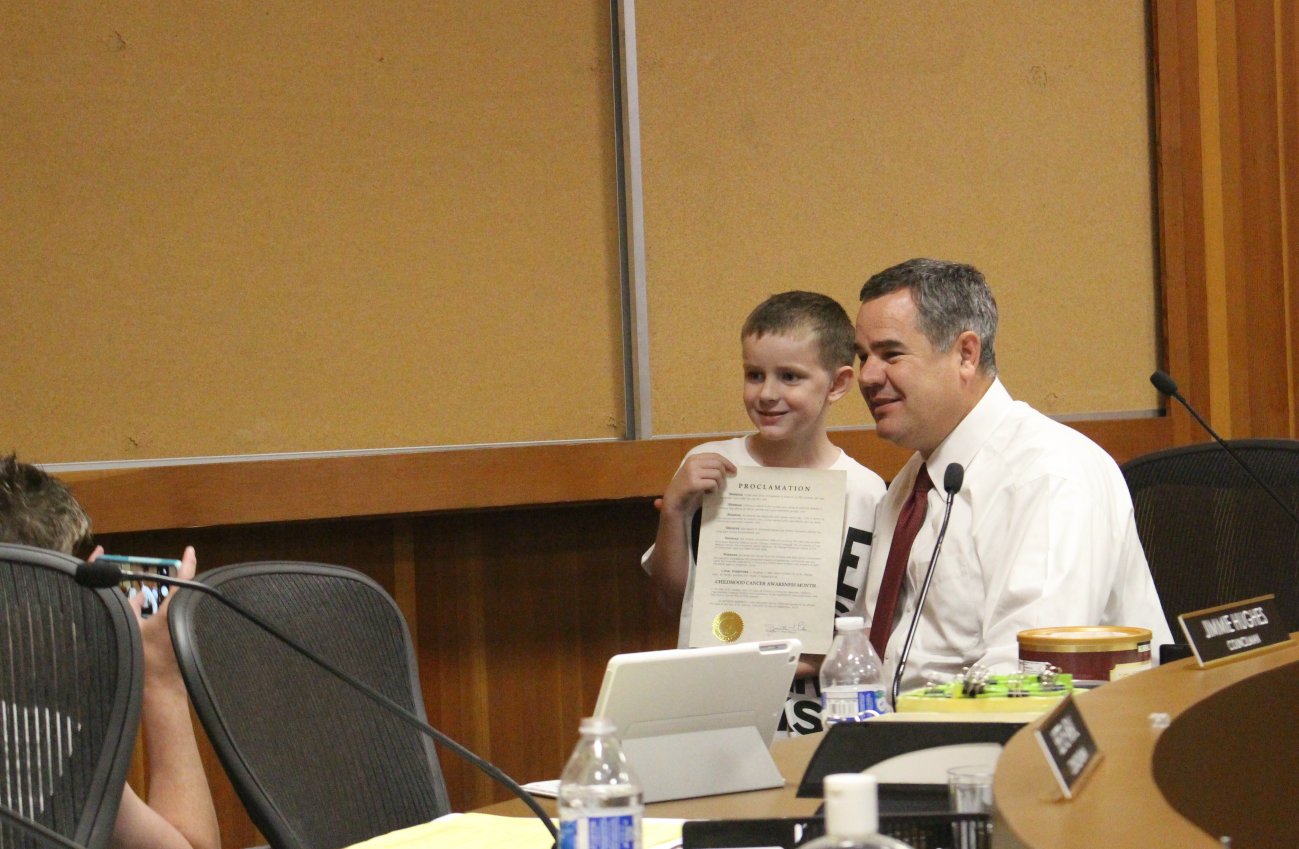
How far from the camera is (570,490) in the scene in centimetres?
340

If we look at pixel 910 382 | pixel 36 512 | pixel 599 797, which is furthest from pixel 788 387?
pixel 599 797

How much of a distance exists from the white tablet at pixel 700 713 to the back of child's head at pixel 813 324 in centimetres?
129

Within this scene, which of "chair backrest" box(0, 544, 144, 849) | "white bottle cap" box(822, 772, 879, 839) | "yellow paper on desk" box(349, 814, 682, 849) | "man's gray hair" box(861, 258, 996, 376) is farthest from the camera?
"man's gray hair" box(861, 258, 996, 376)

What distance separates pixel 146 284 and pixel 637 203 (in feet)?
3.99

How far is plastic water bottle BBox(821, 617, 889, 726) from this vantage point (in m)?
1.88

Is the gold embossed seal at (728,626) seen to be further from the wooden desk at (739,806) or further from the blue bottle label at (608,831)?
the blue bottle label at (608,831)

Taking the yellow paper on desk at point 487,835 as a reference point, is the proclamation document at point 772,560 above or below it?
above

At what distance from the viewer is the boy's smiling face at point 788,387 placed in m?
2.76

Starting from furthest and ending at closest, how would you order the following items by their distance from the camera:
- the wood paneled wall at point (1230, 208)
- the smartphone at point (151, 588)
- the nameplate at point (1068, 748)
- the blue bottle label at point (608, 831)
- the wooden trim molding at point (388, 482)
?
the wood paneled wall at point (1230, 208) → the wooden trim molding at point (388, 482) → the smartphone at point (151, 588) → the blue bottle label at point (608, 831) → the nameplate at point (1068, 748)

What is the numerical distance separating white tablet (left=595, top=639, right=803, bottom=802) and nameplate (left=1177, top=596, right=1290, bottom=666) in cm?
43

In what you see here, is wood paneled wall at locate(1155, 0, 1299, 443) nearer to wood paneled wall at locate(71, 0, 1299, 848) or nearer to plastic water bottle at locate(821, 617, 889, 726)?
wood paneled wall at locate(71, 0, 1299, 848)

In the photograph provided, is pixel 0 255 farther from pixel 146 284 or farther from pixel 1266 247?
pixel 1266 247

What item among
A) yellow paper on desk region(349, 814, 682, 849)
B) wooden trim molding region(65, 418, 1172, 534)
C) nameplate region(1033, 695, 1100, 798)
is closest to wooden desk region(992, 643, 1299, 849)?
nameplate region(1033, 695, 1100, 798)

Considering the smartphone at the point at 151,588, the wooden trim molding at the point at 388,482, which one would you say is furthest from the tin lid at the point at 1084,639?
the wooden trim molding at the point at 388,482
